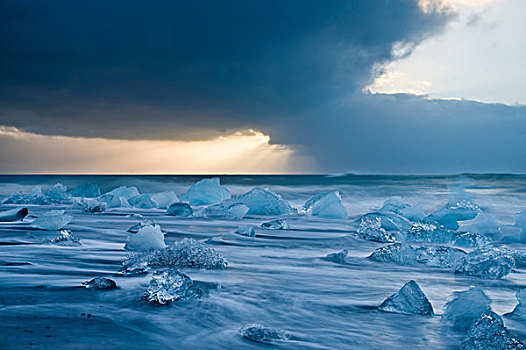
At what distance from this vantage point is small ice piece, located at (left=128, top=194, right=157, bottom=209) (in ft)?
31.8

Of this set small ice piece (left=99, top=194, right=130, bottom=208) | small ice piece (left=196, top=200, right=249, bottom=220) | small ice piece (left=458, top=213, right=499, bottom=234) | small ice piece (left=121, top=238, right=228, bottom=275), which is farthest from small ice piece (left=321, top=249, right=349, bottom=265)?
small ice piece (left=99, top=194, right=130, bottom=208)

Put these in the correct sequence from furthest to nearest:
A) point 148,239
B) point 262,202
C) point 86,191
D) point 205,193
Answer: point 86,191 < point 205,193 < point 262,202 < point 148,239

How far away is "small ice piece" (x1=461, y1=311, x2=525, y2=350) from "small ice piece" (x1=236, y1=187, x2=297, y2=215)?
6655mm

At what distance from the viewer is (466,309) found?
1.95 meters

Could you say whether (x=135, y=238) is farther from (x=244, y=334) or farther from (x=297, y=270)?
(x=244, y=334)

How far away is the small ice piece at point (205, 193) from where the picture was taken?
425 inches

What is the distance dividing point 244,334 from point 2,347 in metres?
0.80

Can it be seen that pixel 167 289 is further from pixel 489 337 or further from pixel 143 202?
pixel 143 202

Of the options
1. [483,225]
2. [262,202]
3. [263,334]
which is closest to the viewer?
[263,334]

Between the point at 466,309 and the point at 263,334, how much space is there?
890 millimetres

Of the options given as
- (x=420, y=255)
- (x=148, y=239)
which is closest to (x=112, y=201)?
(x=148, y=239)

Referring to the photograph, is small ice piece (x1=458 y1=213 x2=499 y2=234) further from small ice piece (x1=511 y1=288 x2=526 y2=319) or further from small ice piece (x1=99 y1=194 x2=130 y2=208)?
small ice piece (x1=99 y1=194 x2=130 y2=208)

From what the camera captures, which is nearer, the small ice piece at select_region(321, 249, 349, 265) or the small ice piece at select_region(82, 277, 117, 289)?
the small ice piece at select_region(82, 277, 117, 289)

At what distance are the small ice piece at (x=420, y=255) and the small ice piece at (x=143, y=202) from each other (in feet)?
22.8
